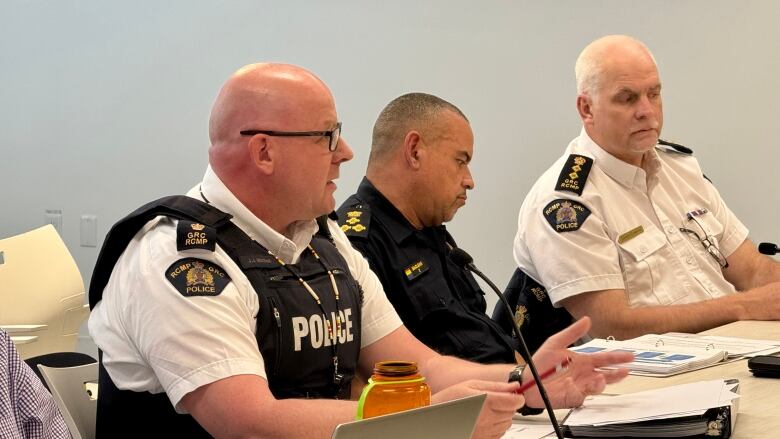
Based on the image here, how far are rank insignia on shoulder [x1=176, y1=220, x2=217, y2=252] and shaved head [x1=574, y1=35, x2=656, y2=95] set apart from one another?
175cm

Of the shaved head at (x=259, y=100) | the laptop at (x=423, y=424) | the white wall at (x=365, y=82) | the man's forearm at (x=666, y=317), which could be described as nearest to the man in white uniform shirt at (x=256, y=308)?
the shaved head at (x=259, y=100)

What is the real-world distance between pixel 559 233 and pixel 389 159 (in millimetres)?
543

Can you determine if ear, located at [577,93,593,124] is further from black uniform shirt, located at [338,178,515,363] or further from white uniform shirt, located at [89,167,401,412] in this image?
white uniform shirt, located at [89,167,401,412]

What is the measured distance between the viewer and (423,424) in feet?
3.44

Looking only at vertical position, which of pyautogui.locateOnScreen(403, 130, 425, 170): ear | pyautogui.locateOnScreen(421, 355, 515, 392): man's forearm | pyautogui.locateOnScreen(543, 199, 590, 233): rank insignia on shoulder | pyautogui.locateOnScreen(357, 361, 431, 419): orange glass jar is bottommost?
pyautogui.locateOnScreen(421, 355, 515, 392): man's forearm

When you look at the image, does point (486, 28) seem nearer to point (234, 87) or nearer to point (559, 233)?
point (559, 233)

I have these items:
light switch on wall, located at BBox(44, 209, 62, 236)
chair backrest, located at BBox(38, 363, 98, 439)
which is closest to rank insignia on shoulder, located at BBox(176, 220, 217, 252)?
chair backrest, located at BBox(38, 363, 98, 439)

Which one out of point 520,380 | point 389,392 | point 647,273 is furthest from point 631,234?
point 389,392

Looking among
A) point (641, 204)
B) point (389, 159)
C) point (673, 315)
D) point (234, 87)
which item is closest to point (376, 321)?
point (234, 87)

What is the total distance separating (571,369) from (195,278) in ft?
2.24

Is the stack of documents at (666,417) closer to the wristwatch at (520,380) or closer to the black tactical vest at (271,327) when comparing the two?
the wristwatch at (520,380)

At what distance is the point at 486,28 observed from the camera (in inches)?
178

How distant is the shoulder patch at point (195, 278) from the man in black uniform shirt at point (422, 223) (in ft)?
3.06

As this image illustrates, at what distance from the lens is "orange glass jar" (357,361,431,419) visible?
1.27m
